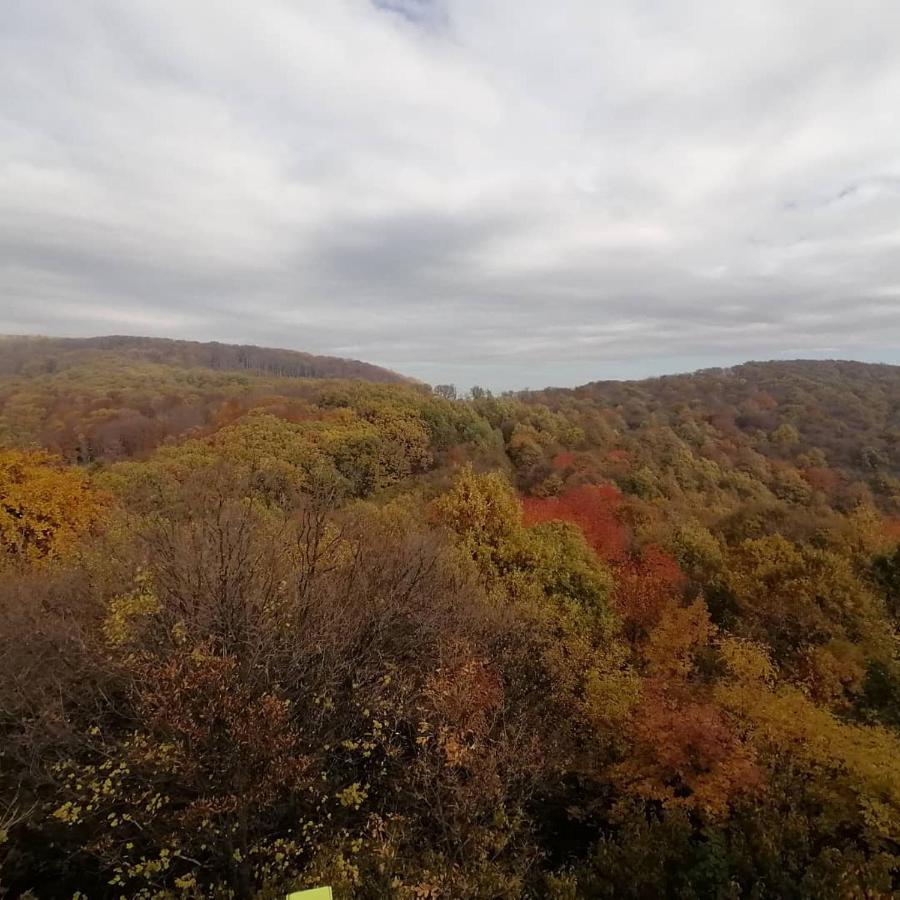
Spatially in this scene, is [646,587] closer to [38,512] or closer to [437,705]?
[437,705]

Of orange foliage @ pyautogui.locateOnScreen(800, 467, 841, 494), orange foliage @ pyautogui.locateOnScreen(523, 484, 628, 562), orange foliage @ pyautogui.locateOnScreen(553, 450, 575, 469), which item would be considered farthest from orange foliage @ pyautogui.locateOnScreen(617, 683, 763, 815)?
orange foliage @ pyautogui.locateOnScreen(800, 467, 841, 494)

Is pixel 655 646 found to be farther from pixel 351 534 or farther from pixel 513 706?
pixel 351 534

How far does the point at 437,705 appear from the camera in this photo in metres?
13.5

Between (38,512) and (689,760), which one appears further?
Answer: (38,512)

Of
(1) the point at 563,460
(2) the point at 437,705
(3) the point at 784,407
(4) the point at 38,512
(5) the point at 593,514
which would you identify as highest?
(3) the point at 784,407

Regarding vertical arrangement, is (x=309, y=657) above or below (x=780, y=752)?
above

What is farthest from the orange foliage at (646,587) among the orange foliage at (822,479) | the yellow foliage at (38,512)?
the orange foliage at (822,479)

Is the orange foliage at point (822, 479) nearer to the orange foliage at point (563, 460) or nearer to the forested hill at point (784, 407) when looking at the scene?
the forested hill at point (784, 407)

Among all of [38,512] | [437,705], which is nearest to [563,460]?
[38,512]

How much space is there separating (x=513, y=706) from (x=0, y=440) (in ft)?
226

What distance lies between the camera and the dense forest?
37.3ft

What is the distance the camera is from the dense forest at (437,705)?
11.4m

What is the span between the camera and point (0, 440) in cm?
6322

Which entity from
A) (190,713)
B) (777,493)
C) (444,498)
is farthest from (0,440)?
(777,493)
